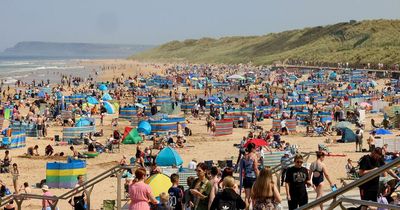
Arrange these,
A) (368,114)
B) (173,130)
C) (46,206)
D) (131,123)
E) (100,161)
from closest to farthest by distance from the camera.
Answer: (46,206) → (100,161) → (173,130) → (131,123) → (368,114)

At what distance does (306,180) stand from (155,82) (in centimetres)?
4655

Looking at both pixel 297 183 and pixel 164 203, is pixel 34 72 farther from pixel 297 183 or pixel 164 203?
pixel 297 183

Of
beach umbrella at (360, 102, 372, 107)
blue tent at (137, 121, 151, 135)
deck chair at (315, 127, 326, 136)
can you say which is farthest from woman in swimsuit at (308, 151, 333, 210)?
beach umbrella at (360, 102, 372, 107)

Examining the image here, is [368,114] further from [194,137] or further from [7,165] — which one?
[7,165]

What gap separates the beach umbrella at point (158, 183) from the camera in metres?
10.4

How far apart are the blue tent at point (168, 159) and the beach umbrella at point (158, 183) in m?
5.87

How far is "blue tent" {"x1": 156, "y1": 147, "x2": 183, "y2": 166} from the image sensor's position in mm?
16562

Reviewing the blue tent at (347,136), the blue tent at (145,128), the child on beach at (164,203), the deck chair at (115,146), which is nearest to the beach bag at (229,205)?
the child on beach at (164,203)

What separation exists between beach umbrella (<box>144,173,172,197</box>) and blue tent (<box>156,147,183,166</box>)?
5.87 metres

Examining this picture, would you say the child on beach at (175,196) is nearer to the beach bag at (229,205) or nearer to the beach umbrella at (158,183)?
the beach bag at (229,205)

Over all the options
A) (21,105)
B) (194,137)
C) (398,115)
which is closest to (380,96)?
(398,115)

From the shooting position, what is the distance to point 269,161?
16.7 meters

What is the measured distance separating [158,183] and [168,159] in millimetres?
6261

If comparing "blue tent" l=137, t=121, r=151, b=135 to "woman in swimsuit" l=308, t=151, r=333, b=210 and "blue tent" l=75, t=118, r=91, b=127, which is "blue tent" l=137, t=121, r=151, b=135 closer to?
"blue tent" l=75, t=118, r=91, b=127
